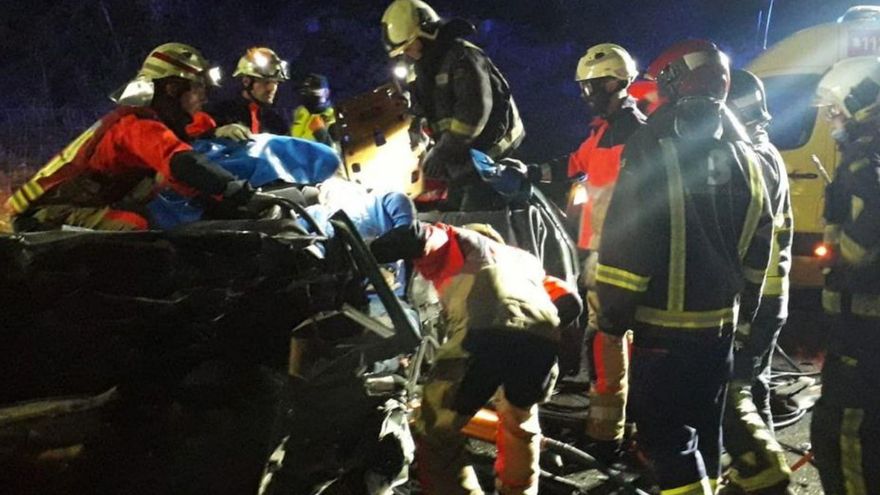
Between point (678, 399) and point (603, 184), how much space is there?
197 centimetres

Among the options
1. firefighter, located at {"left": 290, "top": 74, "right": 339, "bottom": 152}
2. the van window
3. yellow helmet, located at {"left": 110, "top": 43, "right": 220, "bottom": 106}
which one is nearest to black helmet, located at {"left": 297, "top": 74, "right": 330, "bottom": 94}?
firefighter, located at {"left": 290, "top": 74, "right": 339, "bottom": 152}

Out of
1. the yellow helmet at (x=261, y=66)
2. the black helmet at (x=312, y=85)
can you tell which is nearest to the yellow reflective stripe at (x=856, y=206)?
the yellow helmet at (x=261, y=66)

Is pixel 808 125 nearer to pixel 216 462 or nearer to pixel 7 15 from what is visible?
pixel 216 462

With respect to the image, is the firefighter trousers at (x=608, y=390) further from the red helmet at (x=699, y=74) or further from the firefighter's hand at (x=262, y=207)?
the firefighter's hand at (x=262, y=207)

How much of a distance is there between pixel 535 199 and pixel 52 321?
10.6ft

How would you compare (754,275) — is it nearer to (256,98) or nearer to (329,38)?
(256,98)

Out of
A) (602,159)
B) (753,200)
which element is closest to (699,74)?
(753,200)

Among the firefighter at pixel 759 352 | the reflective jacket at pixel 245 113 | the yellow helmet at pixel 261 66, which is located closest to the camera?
the firefighter at pixel 759 352

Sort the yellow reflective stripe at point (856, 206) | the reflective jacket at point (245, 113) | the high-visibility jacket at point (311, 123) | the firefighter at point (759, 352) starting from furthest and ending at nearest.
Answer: the high-visibility jacket at point (311, 123) < the reflective jacket at point (245, 113) < the firefighter at point (759, 352) < the yellow reflective stripe at point (856, 206)

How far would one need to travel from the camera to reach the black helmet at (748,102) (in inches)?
168

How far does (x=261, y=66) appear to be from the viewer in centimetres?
620

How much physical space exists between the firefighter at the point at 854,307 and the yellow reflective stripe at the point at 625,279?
0.81m

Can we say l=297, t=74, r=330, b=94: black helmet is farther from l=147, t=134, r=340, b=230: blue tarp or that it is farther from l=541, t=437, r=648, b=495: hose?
l=541, t=437, r=648, b=495: hose

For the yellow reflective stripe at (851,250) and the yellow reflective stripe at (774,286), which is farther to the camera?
the yellow reflective stripe at (774,286)
